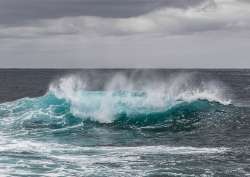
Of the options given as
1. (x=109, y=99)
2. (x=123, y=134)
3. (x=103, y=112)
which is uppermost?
(x=109, y=99)

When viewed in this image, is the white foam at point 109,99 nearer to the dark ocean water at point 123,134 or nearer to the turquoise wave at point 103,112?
the turquoise wave at point 103,112

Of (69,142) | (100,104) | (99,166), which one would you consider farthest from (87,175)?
(100,104)

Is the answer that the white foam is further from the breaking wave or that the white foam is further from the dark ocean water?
the dark ocean water

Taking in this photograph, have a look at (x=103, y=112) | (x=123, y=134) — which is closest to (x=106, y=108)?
(x=103, y=112)

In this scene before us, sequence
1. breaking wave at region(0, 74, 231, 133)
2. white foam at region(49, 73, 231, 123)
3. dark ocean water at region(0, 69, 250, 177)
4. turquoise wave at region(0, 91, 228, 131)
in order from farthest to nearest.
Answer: white foam at region(49, 73, 231, 123), breaking wave at region(0, 74, 231, 133), turquoise wave at region(0, 91, 228, 131), dark ocean water at region(0, 69, 250, 177)

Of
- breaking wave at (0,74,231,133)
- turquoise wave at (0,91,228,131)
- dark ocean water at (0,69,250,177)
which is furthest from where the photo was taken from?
breaking wave at (0,74,231,133)

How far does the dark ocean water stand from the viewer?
105 feet

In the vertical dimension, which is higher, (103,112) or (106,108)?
(106,108)

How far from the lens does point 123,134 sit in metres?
46.6

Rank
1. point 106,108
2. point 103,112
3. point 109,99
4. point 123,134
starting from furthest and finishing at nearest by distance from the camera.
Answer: point 109,99 → point 106,108 → point 103,112 → point 123,134

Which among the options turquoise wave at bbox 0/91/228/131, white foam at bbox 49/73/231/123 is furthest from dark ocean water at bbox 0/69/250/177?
white foam at bbox 49/73/231/123

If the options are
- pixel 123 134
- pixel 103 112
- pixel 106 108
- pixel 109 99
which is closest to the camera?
pixel 123 134

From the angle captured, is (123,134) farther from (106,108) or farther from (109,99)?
(109,99)

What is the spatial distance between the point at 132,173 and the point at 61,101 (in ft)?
108
